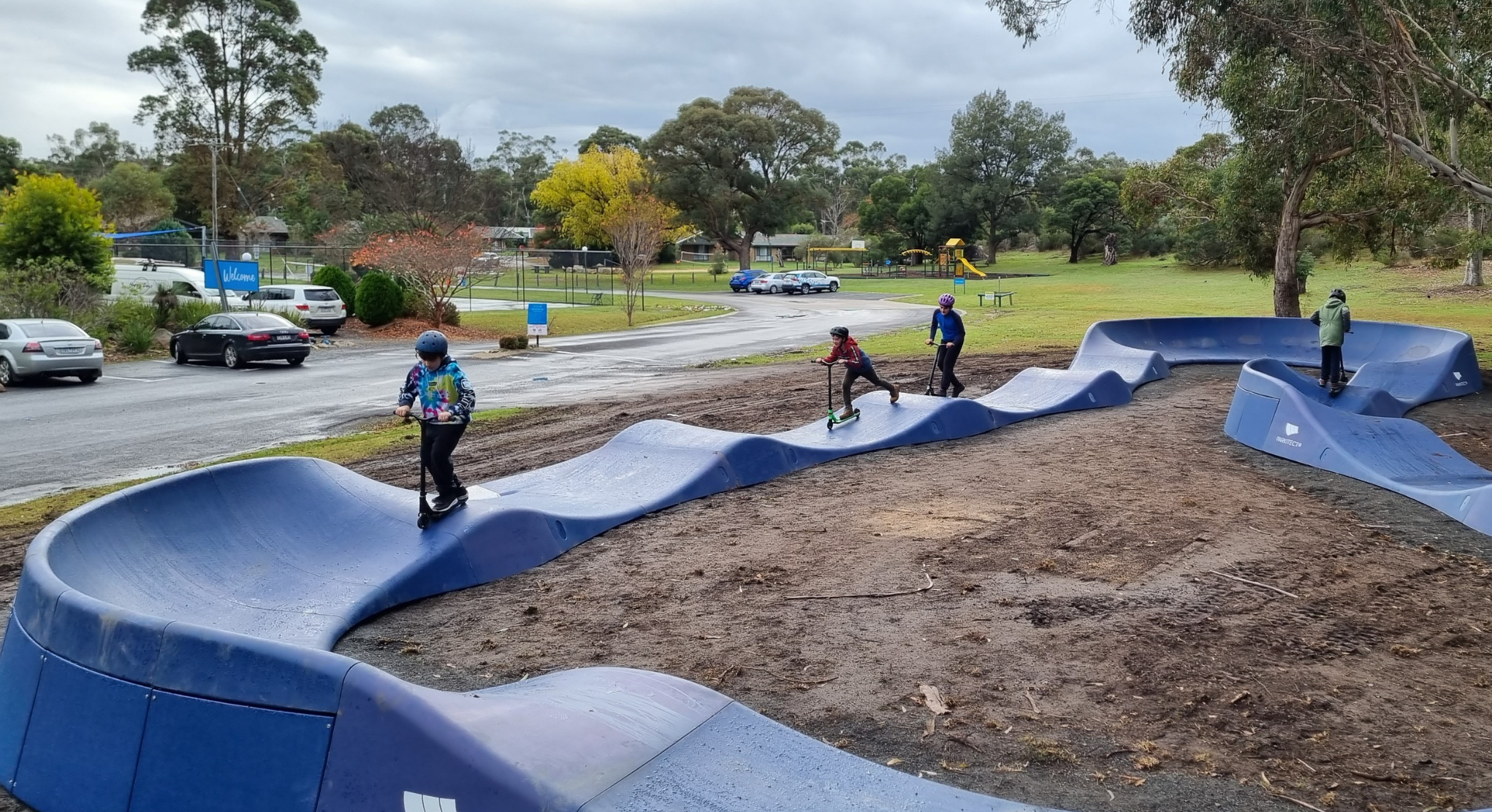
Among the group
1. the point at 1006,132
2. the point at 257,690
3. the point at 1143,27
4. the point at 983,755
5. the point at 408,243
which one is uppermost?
the point at 1006,132

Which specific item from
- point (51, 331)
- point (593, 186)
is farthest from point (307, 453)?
point (593, 186)

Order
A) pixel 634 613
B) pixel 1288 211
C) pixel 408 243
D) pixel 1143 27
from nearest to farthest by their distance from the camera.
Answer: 1. pixel 634 613
2. pixel 1143 27
3. pixel 1288 211
4. pixel 408 243

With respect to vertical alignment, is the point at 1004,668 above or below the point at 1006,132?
below

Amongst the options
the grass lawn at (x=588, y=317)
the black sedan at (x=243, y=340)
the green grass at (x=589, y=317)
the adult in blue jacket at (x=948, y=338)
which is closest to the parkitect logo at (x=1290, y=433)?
the adult in blue jacket at (x=948, y=338)

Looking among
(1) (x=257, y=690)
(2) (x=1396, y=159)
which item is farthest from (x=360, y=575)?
(2) (x=1396, y=159)

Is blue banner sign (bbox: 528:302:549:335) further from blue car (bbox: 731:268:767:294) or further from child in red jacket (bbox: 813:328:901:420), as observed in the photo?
blue car (bbox: 731:268:767:294)

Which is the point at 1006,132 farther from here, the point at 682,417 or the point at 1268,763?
the point at 1268,763

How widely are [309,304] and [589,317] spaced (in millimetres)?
11369

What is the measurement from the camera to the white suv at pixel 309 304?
1353 inches

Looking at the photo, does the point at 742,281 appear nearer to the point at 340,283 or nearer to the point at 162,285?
the point at 340,283

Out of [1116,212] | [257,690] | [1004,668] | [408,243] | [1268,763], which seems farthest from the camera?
[1116,212]

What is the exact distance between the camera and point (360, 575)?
8094 mm

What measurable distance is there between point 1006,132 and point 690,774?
85.5 m

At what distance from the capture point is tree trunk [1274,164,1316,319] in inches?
1126
